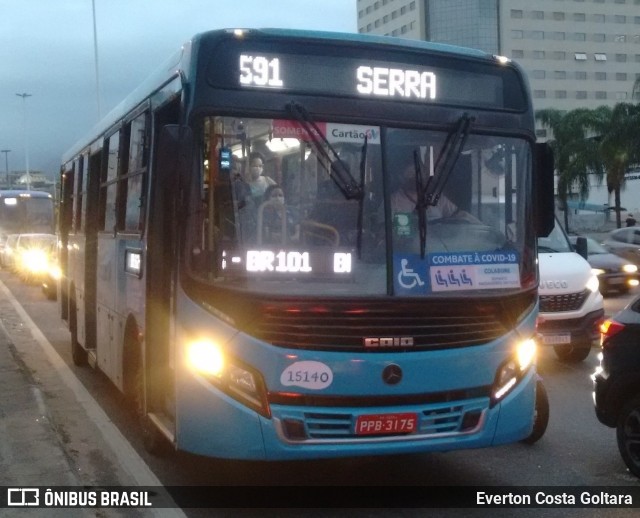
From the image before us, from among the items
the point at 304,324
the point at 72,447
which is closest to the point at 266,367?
the point at 304,324

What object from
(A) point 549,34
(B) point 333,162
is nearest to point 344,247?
(B) point 333,162

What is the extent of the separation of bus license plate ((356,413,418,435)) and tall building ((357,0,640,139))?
11983cm

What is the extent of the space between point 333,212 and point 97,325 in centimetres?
525

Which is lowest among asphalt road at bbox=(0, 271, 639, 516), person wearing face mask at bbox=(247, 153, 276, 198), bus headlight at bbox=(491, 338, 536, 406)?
asphalt road at bbox=(0, 271, 639, 516)

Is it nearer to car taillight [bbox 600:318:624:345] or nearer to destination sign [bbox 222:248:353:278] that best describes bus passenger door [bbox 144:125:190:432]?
destination sign [bbox 222:248:353:278]

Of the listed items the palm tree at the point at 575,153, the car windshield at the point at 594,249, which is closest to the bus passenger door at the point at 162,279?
the car windshield at the point at 594,249

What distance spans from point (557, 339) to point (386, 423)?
22.5ft

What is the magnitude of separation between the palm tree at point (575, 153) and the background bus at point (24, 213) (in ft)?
116

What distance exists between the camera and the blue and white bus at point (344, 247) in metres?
6.28

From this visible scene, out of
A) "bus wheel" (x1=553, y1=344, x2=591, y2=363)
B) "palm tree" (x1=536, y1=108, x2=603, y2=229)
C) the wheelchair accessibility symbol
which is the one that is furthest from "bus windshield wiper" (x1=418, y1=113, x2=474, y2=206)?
"palm tree" (x1=536, y1=108, x2=603, y2=229)

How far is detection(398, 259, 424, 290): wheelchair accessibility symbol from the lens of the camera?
255 inches

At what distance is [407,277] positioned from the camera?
6.49 m

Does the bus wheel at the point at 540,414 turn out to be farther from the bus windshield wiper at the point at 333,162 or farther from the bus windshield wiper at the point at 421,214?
the bus windshield wiper at the point at 333,162

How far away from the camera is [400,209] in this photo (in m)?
6.54
